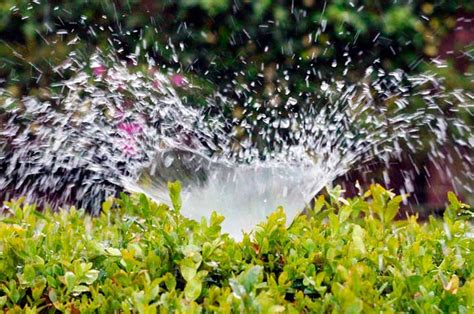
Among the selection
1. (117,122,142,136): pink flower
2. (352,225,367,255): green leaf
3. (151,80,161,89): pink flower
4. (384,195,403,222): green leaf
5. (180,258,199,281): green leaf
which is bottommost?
(180,258,199,281): green leaf

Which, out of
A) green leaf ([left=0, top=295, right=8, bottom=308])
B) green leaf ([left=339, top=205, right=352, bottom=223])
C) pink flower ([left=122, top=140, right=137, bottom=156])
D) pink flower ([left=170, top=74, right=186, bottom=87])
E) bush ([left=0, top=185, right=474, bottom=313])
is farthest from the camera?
pink flower ([left=170, top=74, right=186, bottom=87])

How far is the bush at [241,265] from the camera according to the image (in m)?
1.51

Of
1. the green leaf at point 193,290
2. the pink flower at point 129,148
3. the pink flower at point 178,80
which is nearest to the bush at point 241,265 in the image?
the green leaf at point 193,290

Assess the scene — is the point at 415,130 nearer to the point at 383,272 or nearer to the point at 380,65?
the point at 380,65

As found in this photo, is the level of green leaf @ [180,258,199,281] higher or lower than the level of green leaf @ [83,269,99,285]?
higher

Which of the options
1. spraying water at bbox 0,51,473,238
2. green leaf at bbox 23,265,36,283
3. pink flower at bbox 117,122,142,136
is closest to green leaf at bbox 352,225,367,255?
green leaf at bbox 23,265,36,283

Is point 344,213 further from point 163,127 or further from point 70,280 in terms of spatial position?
point 163,127

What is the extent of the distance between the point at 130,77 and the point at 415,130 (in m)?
1.72

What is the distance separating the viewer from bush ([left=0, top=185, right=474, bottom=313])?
1506mm

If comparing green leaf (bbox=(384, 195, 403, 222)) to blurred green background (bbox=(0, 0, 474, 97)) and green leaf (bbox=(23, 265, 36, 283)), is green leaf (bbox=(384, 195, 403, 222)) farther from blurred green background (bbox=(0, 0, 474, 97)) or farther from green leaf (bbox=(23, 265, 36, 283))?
blurred green background (bbox=(0, 0, 474, 97))

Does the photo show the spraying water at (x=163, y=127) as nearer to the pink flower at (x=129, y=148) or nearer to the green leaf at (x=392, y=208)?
the pink flower at (x=129, y=148)

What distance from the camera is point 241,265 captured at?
1.74 metres

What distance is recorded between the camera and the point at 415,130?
15.2 feet

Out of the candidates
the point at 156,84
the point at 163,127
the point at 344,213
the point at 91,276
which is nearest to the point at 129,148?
the point at 163,127
